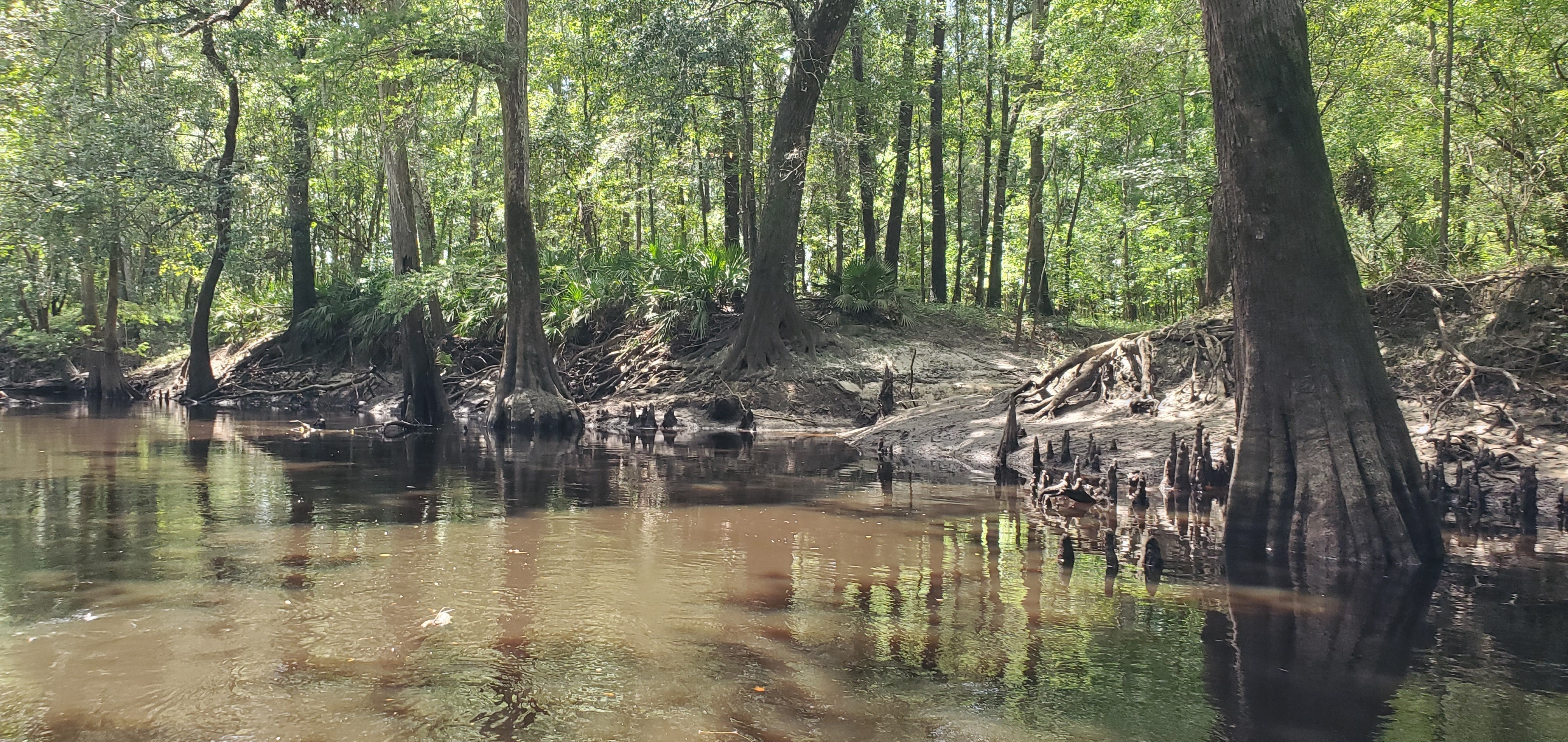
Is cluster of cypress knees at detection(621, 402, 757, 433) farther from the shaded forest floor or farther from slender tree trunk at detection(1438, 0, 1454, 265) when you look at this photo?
slender tree trunk at detection(1438, 0, 1454, 265)

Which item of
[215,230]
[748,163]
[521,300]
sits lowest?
[521,300]

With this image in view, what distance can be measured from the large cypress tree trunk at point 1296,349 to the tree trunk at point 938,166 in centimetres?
1694

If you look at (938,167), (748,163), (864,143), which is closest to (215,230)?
(748,163)

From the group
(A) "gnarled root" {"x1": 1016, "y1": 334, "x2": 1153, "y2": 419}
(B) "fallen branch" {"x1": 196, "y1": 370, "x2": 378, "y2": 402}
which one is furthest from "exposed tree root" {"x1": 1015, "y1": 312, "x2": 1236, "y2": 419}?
(B) "fallen branch" {"x1": 196, "y1": 370, "x2": 378, "y2": 402}

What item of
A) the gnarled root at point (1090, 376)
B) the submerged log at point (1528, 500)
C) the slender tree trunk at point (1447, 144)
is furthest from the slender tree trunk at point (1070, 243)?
the submerged log at point (1528, 500)

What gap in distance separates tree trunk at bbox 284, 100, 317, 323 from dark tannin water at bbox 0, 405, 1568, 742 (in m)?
13.8

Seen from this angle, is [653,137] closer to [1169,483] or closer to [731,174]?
[731,174]

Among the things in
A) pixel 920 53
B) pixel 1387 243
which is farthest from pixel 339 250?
pixel 1387 243

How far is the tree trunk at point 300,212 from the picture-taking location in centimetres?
2189

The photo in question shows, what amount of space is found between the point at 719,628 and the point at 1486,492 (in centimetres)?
798

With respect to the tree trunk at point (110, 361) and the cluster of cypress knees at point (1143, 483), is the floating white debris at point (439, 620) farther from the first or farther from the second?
the tree trunk at point (110, 361)

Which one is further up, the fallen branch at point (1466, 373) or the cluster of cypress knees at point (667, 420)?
the fallen branch at point (1466, 373)

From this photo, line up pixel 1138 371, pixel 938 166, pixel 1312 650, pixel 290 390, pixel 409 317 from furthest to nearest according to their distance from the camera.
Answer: pixel 938 166 → pixel 290 390 → pixel 409 317 → pixel 1138 371 → pixel 1312 650

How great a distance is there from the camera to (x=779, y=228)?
63.9 ft
